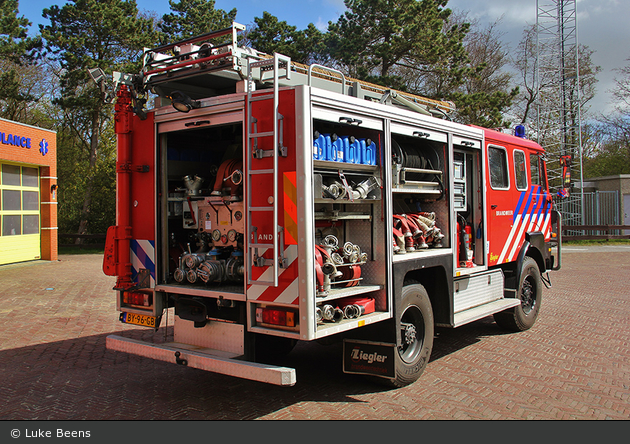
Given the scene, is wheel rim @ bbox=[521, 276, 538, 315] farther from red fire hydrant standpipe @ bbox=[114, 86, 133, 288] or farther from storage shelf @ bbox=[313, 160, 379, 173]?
red fire hydrant standpipe @ bbox=[114, 86, 133, 288]

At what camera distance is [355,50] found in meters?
24.2

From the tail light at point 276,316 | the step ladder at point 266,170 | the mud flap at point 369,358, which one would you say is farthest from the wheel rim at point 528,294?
the step ladder at point 266,170

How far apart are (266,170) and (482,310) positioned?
12.4ft

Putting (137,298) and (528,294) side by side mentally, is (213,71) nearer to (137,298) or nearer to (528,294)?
(137,298)

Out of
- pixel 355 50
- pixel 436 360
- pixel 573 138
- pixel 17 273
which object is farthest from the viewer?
pixel 573 138

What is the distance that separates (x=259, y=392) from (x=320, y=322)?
1.35 metres

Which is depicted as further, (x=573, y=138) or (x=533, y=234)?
(x=573, y=138)

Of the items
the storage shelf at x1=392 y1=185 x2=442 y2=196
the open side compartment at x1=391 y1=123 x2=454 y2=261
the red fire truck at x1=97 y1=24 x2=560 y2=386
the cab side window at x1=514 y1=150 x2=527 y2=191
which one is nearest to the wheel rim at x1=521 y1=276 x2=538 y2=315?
the cab side window at x1=514 y1=150 x2=527 y2=191

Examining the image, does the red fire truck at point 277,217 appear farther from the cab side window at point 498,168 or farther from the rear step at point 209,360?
the cab side window at point 498,168

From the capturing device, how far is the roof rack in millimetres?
4711

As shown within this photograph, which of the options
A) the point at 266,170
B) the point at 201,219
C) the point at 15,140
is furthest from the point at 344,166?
the point at 15,140

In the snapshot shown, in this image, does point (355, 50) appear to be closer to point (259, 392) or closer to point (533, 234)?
point (533, 234)

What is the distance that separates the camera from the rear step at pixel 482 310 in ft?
20.4
